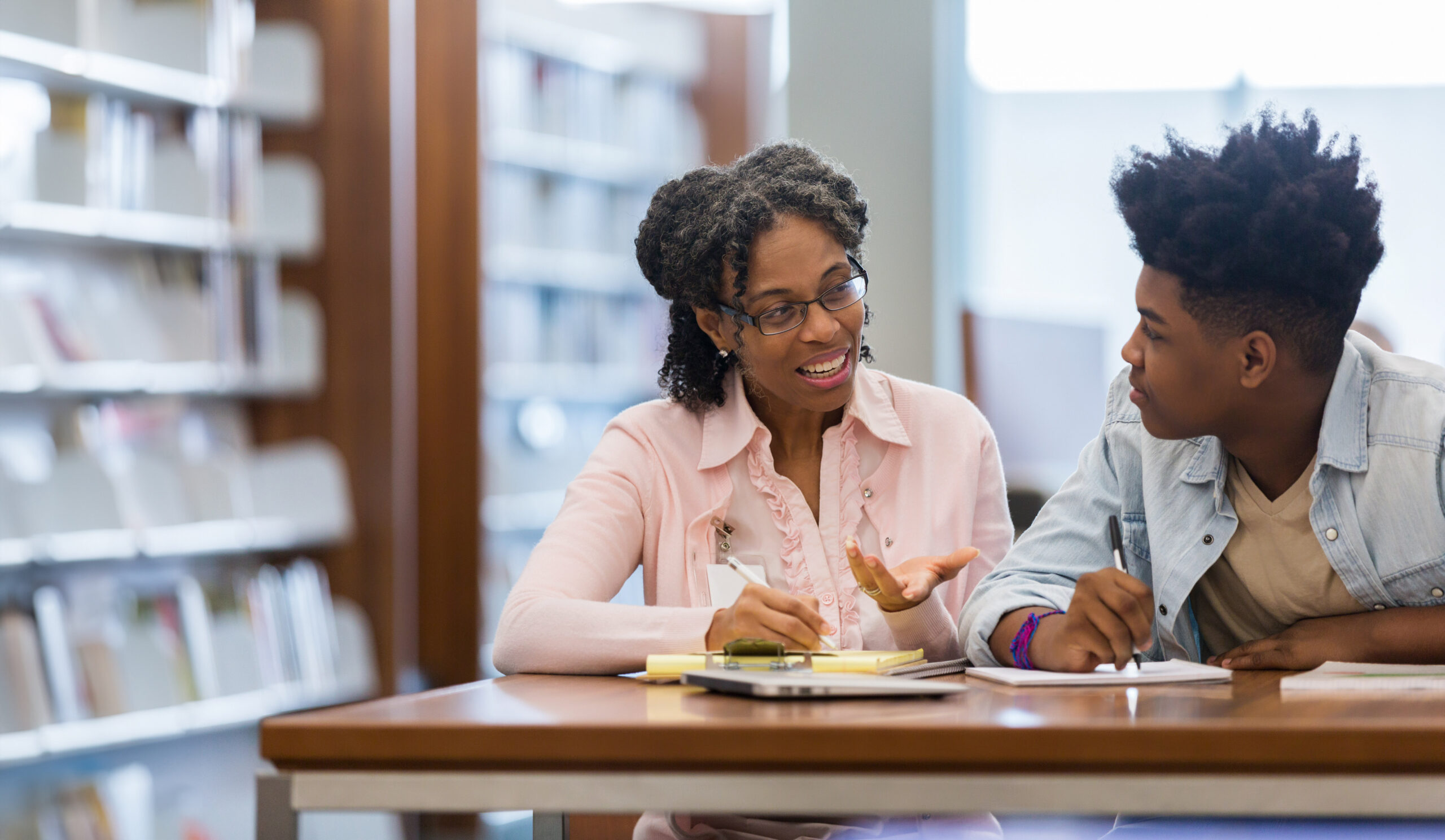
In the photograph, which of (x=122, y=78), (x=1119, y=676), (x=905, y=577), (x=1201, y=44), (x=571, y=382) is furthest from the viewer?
(x=571, y=382)

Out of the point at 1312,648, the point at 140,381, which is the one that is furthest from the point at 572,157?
the point at 1312,648

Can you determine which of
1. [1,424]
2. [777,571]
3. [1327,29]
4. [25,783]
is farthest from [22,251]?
[1327,29]

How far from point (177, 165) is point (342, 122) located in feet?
1.98

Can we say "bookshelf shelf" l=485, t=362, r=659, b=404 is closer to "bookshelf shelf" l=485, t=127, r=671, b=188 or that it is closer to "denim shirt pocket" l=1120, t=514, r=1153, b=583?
"bookshelf shelf" l=485, t=127, r=671, b=188

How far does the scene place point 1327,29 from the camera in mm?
4445

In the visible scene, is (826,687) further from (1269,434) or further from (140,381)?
(140,381)

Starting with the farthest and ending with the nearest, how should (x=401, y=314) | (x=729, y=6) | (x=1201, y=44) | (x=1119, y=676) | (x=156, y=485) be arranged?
1. (x=729, y=6)
2. (x=1201, y=44)
3. (x=401, y=314)
4. (x=156, y=485)
5. (x=1119, y=676)

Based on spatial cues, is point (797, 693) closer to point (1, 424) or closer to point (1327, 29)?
point (1, 424)

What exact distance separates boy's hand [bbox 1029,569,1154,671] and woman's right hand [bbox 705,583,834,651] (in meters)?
0.22

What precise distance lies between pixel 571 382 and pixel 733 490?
3.04 metres

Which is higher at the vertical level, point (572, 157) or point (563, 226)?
point (572, 157)

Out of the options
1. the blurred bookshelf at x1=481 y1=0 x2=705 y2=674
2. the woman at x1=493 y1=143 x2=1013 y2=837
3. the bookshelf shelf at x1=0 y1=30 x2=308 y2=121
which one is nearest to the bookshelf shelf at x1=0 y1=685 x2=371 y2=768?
the blurred bookshelf at x1=481 y1=0 x2=705 y2=674

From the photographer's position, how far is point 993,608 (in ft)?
4.25

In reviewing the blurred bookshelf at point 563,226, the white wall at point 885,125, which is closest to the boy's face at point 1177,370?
the white wall at point 885,125
